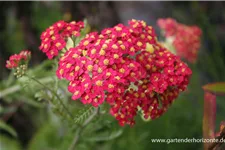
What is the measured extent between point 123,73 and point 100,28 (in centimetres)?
128

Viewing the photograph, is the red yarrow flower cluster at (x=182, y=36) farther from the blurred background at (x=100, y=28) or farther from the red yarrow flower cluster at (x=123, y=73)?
the red yarrow flower cluster at (x=123, y=73)

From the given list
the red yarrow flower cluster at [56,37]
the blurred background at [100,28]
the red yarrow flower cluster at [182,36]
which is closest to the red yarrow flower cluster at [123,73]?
the red yarrow flower cluster at [56,37]

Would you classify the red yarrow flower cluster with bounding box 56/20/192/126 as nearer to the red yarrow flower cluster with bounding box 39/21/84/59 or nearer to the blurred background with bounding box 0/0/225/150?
the red yarrow flower cluster with bounding box 39/21/84/59

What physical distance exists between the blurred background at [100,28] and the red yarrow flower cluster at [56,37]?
52cm

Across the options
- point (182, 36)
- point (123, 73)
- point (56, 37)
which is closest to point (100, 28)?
point (182, 36)

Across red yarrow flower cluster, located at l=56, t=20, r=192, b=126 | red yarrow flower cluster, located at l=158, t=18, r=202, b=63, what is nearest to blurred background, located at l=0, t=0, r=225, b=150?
red yarrow flower cluster, located at l=158, t=18, r=202, b=63

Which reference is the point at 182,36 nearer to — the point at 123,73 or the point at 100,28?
the point at 100,28

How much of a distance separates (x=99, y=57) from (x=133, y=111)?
21 centimetres

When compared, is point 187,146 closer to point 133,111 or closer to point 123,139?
point 123,139

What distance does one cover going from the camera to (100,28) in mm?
2219

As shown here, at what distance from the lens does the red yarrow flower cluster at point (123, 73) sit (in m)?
0.98

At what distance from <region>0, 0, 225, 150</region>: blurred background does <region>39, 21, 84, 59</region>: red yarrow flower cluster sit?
1.70 ft

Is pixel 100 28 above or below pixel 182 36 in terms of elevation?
above

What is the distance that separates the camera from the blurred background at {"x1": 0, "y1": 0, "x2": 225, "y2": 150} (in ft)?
6.43
